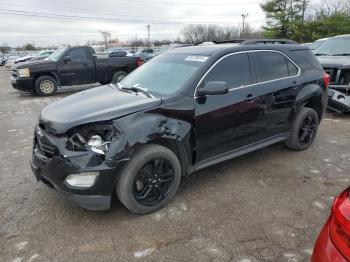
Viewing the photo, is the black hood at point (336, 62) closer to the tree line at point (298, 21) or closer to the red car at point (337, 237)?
the red car at point (337, 237)

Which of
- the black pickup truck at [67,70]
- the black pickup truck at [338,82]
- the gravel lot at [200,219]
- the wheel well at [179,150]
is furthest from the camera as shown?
the black pickup truck at [67,70]

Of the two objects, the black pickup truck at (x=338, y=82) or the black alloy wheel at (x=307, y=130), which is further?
the black pickup truck at (x=338, y=82)

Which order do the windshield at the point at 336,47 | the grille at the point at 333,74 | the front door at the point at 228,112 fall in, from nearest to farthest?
the front door at the point at 228,112, the grille at the point at 333,74, the windshield at the point at 336,47

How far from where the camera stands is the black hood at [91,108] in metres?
3.29

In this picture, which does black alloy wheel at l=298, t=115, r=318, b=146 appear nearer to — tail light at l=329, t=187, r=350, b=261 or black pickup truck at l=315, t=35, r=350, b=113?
black pickup truck at l=315, t=35, r=350, b=113

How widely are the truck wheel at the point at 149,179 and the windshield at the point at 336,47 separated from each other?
6.87 m

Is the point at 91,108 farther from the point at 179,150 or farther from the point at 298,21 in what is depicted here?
the point at 298,21

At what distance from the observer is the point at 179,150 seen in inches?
146

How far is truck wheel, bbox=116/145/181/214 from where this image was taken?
3.32 metres

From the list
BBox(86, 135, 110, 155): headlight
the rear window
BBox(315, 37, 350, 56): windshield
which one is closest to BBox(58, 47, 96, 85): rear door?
BBox(315, 37, 350, 56): windshield

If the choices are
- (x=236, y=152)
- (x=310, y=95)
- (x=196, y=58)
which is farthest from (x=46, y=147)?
(x=310, y=95)

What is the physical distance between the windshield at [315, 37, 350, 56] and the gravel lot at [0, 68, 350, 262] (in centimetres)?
465

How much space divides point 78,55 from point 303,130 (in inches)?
375

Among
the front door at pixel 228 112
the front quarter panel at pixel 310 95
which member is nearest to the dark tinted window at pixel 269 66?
the front door at pixel 228 112
